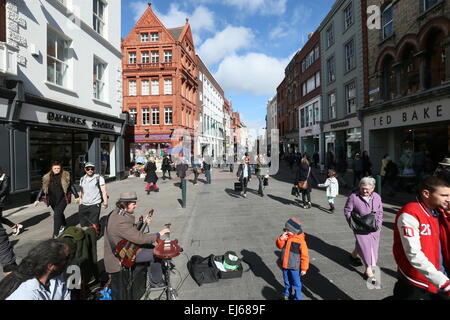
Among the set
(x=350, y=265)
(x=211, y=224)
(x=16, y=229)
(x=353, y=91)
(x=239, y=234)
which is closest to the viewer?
(x=350, y=265)

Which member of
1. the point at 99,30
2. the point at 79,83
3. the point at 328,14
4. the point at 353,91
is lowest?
the point at 79,83

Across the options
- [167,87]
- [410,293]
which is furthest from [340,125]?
[410,293]

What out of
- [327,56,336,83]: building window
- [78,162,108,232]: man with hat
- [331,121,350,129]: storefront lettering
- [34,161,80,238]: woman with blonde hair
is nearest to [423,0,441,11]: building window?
[331,121,350,129]: storefront lettering

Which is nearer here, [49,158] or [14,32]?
[14,32]

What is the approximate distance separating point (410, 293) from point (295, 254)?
4.01 ft

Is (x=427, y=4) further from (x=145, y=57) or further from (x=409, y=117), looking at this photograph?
(x=145, y=57)

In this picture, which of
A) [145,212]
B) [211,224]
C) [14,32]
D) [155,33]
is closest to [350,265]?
[211,224]

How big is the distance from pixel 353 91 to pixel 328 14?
8660mm

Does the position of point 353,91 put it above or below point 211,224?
above

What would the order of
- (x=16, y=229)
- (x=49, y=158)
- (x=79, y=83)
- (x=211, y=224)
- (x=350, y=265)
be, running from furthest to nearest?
(x=79, y=83), (x=49, y=158), (x=211, y=224), (x=16, y=229), (x=350, y=265)

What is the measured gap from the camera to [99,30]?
14.4 m

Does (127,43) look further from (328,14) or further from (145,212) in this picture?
(145,212)

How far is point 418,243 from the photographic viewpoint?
6.75 feet

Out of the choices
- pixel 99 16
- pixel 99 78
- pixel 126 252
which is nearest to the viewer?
pixel 126 252
